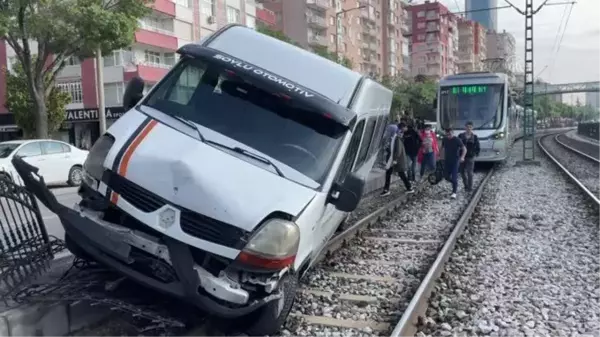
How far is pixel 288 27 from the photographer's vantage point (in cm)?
7788

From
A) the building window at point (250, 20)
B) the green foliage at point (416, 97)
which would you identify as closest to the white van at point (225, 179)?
the building window at point (250, 20)

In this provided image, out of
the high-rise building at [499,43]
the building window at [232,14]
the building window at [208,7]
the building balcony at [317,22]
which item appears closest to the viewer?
the building window at [208,7]

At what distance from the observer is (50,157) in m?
19.1

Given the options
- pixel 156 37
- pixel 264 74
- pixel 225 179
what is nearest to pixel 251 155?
pixel 225 179

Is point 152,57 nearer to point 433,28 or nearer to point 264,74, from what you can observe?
point 264,74

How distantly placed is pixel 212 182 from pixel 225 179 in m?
0.12

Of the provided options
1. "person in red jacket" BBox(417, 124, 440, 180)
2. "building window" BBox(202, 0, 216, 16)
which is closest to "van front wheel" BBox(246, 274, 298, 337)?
"person in red jacket" BBox(417, 124, 440, 180)

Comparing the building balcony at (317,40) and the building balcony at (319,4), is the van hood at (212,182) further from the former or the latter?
the building balcony at (319,4)

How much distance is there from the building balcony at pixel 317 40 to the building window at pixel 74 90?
37.3 meters

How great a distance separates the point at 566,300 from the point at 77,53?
21489 millimetres

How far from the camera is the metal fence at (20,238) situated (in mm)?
5473

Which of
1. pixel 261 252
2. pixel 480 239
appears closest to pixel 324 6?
pixel 480 239

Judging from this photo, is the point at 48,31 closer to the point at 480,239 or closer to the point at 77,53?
the point at 77,53

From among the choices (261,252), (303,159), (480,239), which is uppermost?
(303,159)
